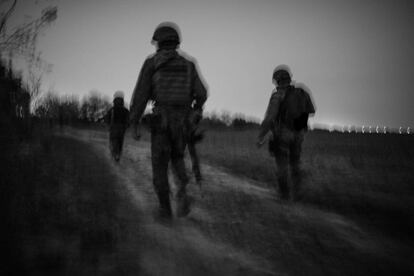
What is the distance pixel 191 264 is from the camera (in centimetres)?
386

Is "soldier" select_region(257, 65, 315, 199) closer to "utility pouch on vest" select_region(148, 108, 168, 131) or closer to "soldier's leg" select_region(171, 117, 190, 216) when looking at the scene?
"soldier's leg" select_region(171, 117, 190, 216)

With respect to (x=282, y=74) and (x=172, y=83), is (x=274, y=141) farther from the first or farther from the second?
(x=172, y=83)

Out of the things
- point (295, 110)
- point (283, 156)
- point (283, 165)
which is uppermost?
point (295, 110)

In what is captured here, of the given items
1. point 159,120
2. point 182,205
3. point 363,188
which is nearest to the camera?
point 159,120

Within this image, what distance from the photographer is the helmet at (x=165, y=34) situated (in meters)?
5.54

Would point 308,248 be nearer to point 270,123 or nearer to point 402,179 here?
point 270,123

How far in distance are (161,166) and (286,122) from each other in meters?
2.95

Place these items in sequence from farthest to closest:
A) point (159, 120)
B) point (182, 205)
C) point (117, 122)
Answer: point (117, 122) < point (182, 205) < point (159, 120)

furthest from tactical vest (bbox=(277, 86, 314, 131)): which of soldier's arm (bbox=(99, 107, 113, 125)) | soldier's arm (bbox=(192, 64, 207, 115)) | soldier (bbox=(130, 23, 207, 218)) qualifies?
soldier's arm (bbox=(99, 107, 113, 125))

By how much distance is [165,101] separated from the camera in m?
5.50

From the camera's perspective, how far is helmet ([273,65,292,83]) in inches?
297

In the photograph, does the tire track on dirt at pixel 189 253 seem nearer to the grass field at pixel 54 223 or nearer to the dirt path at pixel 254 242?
the dirt path at pixel 254 242

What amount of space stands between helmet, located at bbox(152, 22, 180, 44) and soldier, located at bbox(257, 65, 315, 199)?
2.55 m

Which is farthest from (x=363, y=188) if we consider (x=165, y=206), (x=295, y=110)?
(x=165, y=206)
